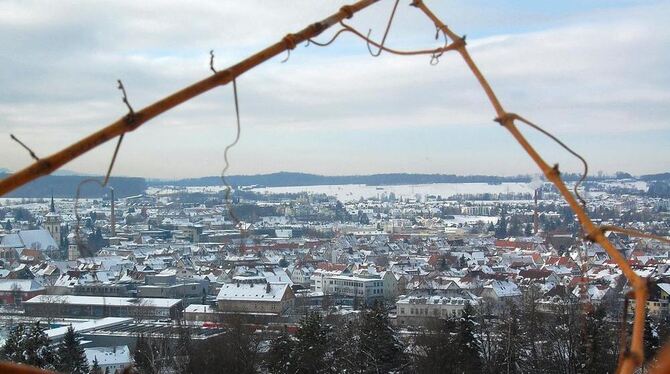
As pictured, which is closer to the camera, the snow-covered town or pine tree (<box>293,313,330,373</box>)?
pine tree (<box>293,313,330,373</box>)

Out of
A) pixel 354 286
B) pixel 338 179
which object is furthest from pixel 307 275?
pixel 338 179

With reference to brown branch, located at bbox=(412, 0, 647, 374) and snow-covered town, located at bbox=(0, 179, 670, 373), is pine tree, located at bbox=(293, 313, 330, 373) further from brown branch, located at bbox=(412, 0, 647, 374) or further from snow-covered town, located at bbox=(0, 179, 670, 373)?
brown branch, located at bbox=(412, 0, 647, 374)

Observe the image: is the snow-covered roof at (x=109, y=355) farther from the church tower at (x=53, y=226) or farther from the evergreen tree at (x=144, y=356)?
the church tower at (x=53, y=226)

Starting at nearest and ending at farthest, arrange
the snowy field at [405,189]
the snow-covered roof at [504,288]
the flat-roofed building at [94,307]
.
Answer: the flat-roofed building at [94,307] < the snow-covered roof at [504,288] < the snowy field at [405,189]

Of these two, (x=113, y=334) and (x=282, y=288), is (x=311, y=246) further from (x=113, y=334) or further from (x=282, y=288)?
(x=113, y=334)

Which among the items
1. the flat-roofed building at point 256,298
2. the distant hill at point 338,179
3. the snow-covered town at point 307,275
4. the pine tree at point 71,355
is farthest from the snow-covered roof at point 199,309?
the distant hill at point 338,179

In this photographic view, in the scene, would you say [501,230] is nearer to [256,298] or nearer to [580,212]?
[256,298]

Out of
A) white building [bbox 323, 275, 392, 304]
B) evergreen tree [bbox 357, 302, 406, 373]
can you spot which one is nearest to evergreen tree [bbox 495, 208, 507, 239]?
white building [bbox 323, 275, 392, 304]
